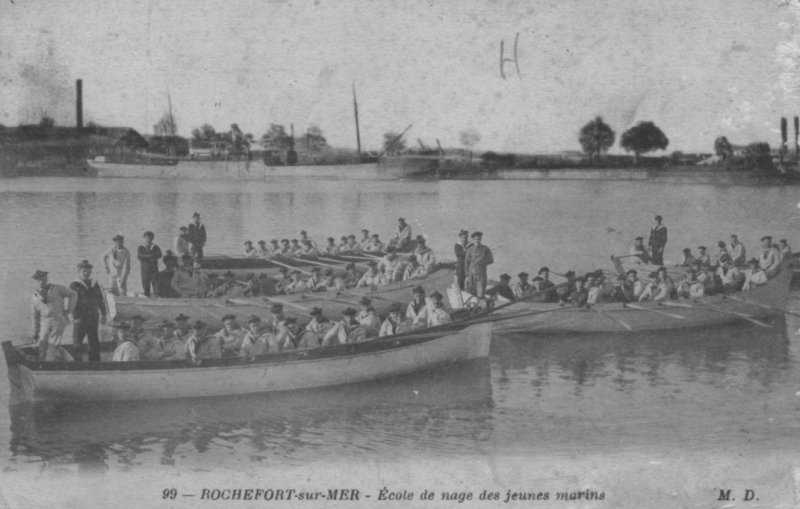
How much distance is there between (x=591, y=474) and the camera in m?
6.24

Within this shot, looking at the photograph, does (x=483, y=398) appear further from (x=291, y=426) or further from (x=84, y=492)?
(x=84, y=492)

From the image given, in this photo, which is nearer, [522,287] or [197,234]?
[197,234]

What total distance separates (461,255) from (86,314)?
2.90 metres

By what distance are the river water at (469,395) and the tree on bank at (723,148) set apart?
1.05ft

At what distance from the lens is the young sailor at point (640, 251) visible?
7742mm

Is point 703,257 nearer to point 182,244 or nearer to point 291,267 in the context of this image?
point 291,267

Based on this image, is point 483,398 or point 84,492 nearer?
point 84,492

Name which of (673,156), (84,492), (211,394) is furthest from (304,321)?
(673,156)

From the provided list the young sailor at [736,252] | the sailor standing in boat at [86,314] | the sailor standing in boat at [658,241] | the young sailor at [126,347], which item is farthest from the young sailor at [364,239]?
the young sailor at [736,252]

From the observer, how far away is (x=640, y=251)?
25.8 feet

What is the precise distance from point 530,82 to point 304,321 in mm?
2721

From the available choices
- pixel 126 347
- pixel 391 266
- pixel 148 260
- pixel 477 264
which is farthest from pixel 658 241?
pixel 126 347

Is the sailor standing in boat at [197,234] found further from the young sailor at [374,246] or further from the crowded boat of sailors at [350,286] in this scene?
the young sailor at [374,246]

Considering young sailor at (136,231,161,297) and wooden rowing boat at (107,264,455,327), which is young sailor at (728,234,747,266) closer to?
wooden rowing boat at (107,264,455,327)
